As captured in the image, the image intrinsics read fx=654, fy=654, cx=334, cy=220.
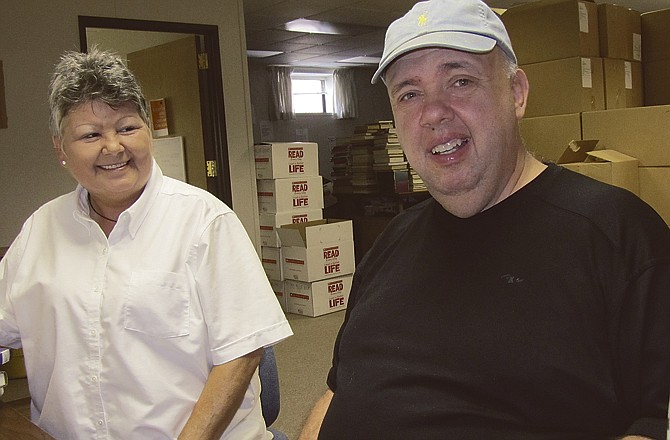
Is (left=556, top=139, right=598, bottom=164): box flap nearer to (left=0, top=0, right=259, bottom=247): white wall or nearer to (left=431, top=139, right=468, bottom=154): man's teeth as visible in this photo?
(left=431, top=139, right=468, bottom=154): man's teeth

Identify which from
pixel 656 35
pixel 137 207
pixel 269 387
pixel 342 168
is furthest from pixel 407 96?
pixel 342 168

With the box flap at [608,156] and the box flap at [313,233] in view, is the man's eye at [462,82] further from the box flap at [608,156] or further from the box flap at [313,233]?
the box flap at [313,233]

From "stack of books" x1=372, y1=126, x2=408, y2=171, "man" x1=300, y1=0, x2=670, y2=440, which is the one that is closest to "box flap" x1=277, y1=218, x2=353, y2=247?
"stack of books" x1=372, y1=126, x2=408, y2=171

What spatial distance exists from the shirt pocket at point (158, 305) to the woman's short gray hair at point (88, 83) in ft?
1.36

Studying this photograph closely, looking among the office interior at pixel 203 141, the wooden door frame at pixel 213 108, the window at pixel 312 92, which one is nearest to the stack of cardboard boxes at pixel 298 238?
the office interior at pixel 203 141

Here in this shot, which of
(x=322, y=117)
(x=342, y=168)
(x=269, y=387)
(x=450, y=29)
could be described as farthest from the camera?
(x=322, y=117)

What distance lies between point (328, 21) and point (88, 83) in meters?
5.23

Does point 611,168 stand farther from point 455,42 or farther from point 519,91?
point 455,42

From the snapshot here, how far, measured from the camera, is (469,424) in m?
1.10

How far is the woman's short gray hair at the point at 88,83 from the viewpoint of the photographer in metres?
1.49

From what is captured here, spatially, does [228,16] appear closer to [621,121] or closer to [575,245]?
[621,121]

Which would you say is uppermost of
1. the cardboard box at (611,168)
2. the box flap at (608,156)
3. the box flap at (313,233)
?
the box flap at (608,156)

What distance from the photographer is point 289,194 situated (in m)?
5.20

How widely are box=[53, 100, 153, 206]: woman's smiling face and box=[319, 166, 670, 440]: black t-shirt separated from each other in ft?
2.29
